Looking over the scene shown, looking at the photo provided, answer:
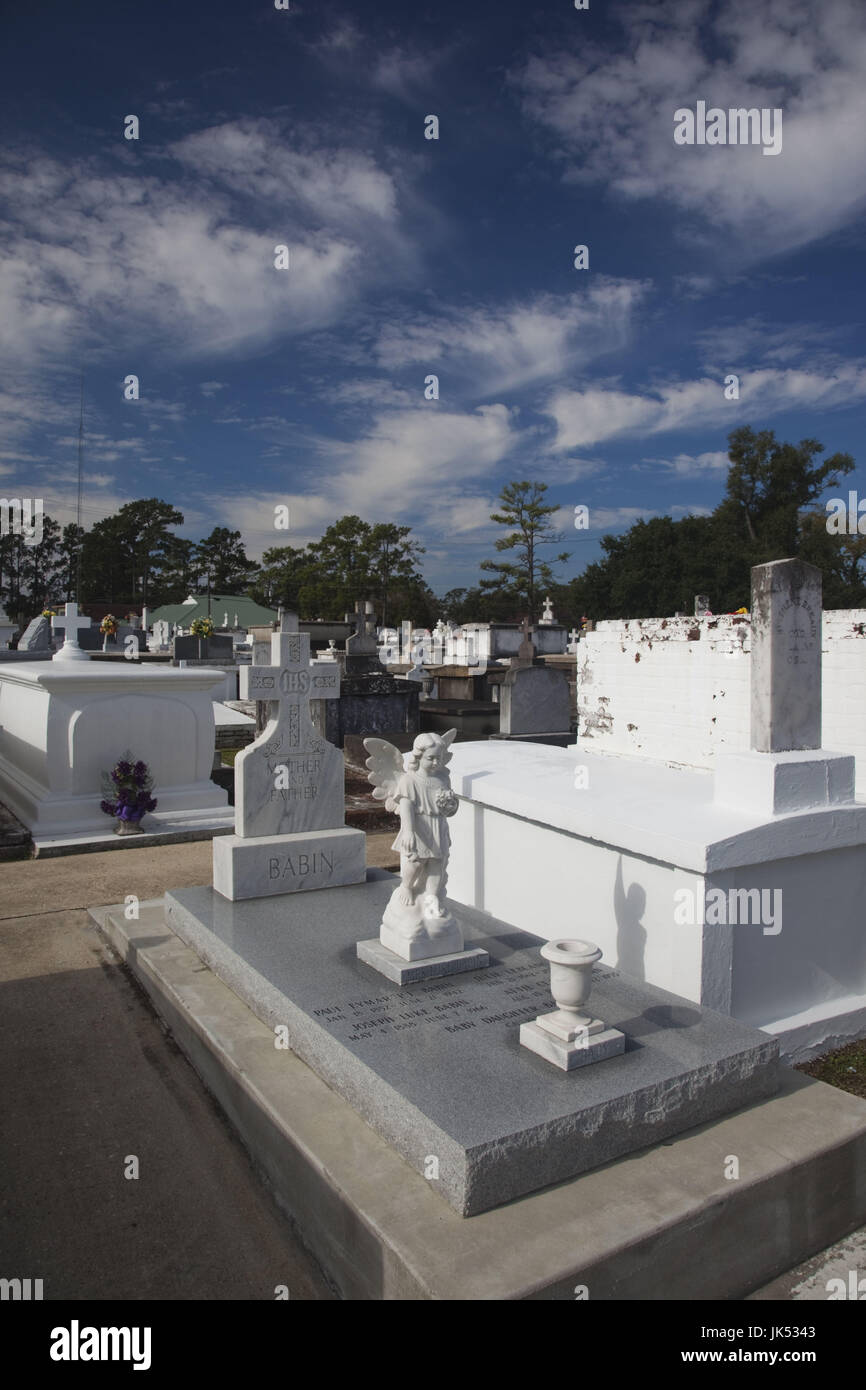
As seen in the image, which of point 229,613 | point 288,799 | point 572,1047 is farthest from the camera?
point 229,613

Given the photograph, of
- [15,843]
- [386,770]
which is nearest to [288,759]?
[386,770]

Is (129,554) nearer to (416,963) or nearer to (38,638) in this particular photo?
(38,638)

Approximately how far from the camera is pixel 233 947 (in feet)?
14.1

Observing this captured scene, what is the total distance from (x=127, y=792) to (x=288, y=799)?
3391 mm

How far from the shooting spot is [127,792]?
8211 millimetres

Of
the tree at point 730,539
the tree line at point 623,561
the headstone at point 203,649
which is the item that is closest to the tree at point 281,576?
the tree line at point 623,561

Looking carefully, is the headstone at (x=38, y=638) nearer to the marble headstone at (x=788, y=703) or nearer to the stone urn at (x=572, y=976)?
the marble headstone at (x=788, y=703)

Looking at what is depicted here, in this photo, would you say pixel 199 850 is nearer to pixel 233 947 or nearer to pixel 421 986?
pixel 233 947

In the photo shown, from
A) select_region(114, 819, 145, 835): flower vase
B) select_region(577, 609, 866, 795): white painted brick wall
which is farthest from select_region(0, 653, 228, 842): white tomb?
select_region(577, 609, 866, 795): white painted brick wall

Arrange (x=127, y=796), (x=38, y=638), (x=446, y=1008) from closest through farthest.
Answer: (x=446, y=1008) < (x=127, y=796) < (x=38, y=638)

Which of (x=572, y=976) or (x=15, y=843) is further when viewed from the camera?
(x=15, y=843)

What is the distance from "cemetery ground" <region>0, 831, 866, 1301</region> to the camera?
2650mm

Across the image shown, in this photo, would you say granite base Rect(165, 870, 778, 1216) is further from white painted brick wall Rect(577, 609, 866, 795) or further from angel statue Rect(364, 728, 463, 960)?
white painted brick wall Rect(577, 609, 866, 795)

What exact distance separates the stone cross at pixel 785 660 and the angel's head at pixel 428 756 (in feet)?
5.78
